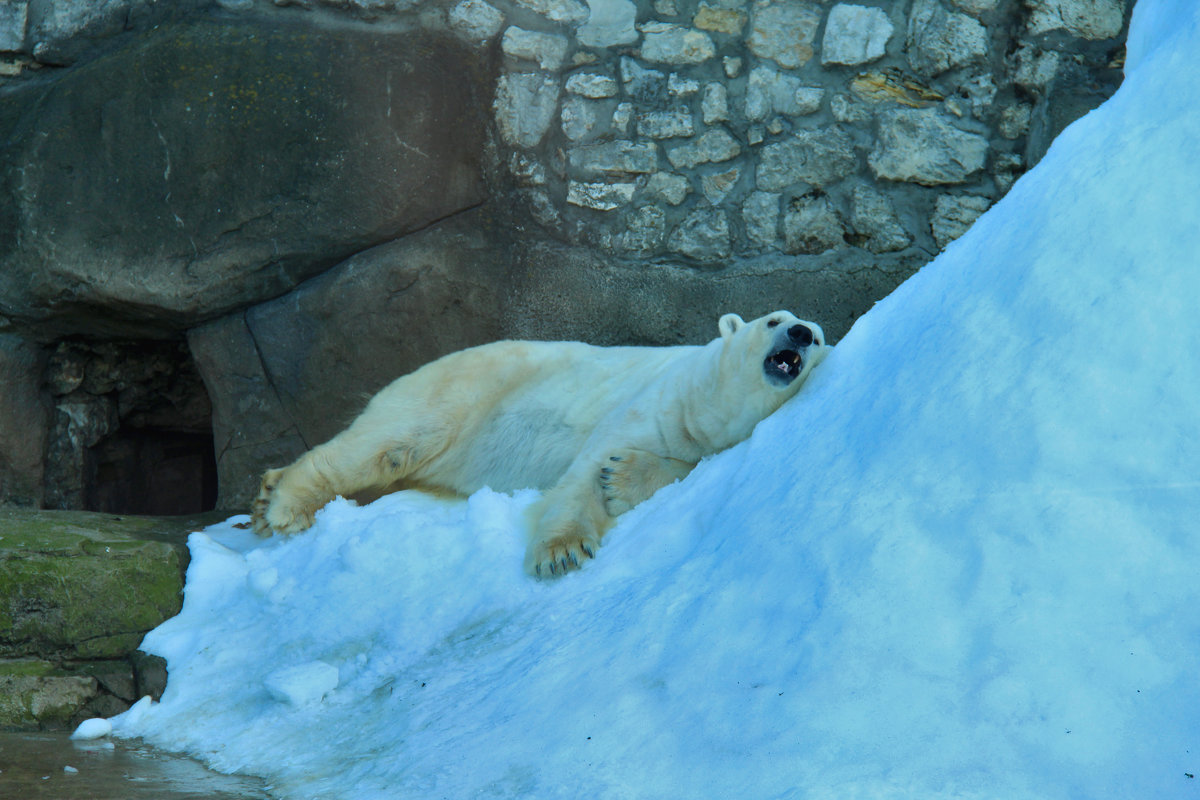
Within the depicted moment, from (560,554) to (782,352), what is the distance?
98 centimetres

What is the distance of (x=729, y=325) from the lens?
353 centimetres

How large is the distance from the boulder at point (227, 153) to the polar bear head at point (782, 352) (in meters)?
2.32

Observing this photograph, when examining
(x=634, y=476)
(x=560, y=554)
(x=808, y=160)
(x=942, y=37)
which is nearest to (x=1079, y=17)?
(x=942, y=37)

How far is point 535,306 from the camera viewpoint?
504 centimetres

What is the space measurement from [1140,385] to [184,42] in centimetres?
471

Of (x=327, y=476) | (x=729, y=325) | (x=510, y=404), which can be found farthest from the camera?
(x=510, y=404)

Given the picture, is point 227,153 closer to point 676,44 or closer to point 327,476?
point 327,476

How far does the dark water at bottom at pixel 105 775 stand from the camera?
81.5 inches

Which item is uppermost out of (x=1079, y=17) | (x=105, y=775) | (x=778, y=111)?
(x=1079, y=17)

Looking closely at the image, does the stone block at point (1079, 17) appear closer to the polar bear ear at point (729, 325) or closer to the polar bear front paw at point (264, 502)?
the polar bear ear at point (729, 325)

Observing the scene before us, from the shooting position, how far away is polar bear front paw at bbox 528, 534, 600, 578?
9.24 ft

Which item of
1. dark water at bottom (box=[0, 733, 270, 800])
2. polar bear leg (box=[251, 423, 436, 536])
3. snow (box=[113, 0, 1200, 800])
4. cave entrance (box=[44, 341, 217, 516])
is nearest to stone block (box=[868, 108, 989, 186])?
snow (box=[113, 0, 1200, 800])

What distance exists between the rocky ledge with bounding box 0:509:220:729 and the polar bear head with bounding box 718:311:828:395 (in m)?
2.07

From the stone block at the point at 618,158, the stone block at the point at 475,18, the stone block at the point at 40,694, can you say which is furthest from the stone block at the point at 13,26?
the stone block at the point at 40,694
